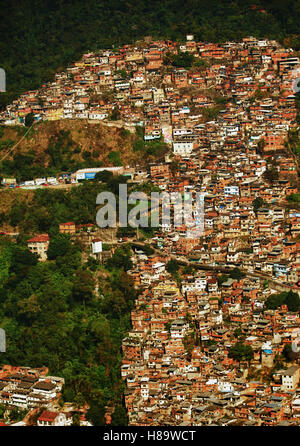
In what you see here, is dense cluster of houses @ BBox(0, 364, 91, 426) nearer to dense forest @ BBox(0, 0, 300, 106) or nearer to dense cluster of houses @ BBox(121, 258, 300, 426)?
dense cluster of houses @ BBox(121, 258, 300, 426)

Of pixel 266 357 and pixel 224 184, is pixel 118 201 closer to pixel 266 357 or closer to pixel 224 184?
pixel 224 184

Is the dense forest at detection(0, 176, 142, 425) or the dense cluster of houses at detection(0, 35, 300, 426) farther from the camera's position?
the dense forest at detection(0, 176, 142, 425)

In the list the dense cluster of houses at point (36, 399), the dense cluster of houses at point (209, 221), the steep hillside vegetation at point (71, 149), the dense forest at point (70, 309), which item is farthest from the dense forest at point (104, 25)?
the dense cluster of houses at point (36, 399)

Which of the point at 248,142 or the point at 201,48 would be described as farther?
the point at 201,48

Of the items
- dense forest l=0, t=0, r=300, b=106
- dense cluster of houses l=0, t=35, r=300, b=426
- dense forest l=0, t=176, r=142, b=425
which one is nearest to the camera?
dense cluster of houses l=0, t=35, r=300, b=426

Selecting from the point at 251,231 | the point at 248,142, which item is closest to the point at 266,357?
the point at 251,231

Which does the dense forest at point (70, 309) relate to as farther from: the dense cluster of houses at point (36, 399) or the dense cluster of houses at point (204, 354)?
the dense cluster of houses at point (204, 354)

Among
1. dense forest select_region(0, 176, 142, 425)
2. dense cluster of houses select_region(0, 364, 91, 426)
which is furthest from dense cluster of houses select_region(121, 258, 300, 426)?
dense cluster of houses select_region(0, 364, 91, 426)

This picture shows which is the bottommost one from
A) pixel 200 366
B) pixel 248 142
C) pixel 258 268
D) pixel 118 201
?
pixel 200 366
